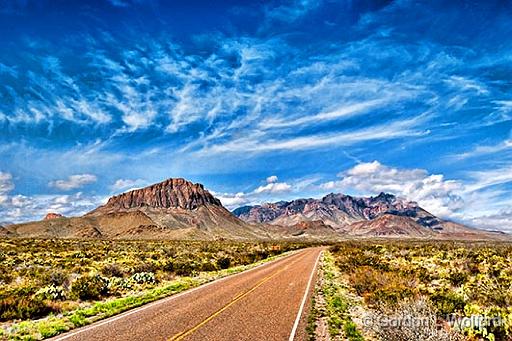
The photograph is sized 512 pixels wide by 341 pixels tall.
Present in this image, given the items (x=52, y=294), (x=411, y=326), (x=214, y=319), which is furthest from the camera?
(x=52, y=294)

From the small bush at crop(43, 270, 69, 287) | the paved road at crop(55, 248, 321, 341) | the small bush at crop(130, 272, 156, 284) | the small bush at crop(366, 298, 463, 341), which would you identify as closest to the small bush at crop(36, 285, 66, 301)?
the small bush at crop(43, 270, 69, 287)

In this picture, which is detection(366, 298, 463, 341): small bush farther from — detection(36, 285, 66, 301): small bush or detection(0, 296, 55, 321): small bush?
detection(36, 285, 66, 301): small bush

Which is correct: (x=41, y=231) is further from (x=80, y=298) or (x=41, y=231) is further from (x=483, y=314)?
(x=483, y=314)

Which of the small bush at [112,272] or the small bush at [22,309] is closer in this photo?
the small bush at [22,309]

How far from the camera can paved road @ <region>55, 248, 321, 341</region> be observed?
10.8m

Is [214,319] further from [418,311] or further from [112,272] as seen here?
[112,272]

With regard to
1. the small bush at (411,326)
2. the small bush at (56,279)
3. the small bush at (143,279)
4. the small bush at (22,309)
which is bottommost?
the small bush at (411,326)

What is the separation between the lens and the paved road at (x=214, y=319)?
427 inches

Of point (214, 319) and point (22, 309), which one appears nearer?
point (214, 319)

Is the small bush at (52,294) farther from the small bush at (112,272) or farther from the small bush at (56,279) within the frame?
the small bush at (112,272)

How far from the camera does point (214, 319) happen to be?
12.8m

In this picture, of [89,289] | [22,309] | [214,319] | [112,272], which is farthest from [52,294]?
[112,272]

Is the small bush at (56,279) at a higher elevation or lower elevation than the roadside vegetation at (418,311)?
higher

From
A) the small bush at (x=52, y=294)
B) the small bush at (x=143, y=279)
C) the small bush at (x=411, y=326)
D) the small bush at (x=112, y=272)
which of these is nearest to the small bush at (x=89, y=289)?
the small bush at (x=52, y=294)
